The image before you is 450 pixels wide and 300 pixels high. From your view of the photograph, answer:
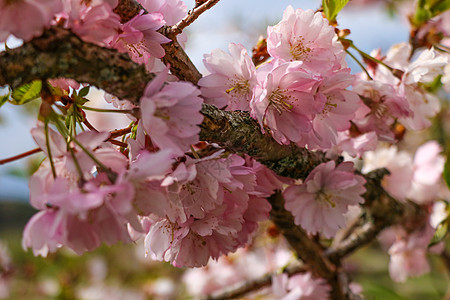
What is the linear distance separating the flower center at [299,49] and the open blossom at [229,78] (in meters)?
0.06

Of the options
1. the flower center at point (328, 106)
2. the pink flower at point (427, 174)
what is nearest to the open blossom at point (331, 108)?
the flower center at point (328, 106)

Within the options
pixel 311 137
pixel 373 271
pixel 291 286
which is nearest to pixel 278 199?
pixel 311 137

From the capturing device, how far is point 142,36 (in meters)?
0.44

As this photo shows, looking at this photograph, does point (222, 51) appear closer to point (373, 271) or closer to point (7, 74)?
point (7, 74)

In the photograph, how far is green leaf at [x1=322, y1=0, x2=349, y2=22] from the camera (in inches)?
22.1

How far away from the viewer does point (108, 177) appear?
35cm

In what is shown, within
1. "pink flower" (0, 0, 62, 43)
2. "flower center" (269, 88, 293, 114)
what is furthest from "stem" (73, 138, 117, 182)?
"flower center" (269, 88, 293, 114)

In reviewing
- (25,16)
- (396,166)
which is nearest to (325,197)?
(25,16)

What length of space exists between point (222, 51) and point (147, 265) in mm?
2462

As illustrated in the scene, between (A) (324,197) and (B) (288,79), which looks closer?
(B) (288,79)

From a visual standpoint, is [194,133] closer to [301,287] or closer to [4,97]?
[4,97]

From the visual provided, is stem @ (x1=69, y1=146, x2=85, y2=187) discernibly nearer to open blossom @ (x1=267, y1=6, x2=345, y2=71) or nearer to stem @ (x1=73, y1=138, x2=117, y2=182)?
stem @ (x1=73, y1=138, x2=117, y2=182)

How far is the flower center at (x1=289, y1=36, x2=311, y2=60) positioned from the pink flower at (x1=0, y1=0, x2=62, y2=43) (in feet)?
0.92

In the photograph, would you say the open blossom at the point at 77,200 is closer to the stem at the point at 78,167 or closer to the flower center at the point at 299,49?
the stem at the point at 78,167
